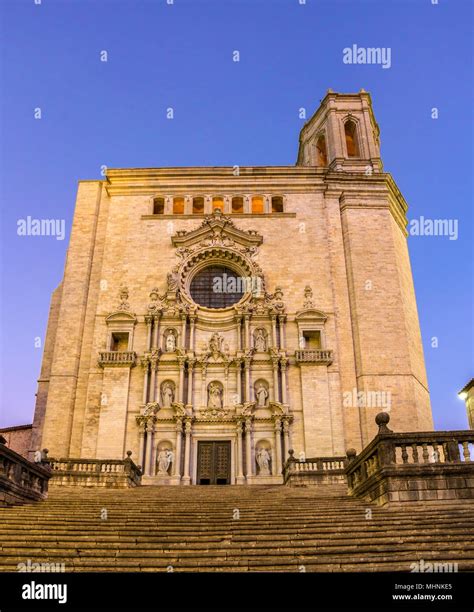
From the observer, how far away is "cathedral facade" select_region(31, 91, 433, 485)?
72.9 ft

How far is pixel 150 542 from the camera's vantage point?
7781 millimetres

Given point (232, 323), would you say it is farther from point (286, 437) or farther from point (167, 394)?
point (286, 437)

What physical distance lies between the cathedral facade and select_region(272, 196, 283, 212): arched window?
8cm

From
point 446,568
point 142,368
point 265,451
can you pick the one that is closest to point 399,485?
point 446,568

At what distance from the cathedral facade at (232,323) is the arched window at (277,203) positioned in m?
0.08

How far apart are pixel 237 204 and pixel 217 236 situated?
10.2ft

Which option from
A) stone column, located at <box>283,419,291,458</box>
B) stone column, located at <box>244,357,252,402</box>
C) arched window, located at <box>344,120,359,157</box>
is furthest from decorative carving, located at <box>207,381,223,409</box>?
arched window, located at <box>344,120,359,157</box>

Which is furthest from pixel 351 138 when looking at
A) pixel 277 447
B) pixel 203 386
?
pixel 277 447

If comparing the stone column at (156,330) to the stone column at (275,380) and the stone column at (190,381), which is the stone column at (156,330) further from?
the stone column at (275,380)

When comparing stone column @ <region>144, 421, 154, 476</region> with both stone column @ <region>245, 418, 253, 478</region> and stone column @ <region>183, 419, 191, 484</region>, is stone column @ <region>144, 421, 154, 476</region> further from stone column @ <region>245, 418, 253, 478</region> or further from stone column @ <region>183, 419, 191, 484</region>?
stone column @ <region>245, 418, 253, 478</region>

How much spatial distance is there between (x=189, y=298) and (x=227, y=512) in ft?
50.8

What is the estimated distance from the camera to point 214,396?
2322 cm

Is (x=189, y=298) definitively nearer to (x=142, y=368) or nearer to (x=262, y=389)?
(x=142, y=368)
